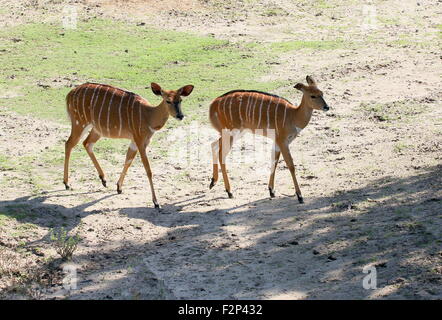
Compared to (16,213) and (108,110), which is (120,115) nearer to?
(108,110)

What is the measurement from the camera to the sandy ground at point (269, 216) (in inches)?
302

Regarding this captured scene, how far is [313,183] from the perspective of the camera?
10.4m

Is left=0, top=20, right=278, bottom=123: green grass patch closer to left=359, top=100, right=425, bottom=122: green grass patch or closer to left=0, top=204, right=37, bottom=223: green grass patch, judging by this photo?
left=359, top=100, right=425, bottom=122: green grass patch

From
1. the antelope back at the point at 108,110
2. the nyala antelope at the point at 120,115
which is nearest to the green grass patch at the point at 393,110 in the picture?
the nyala antelope at the point at 120,115

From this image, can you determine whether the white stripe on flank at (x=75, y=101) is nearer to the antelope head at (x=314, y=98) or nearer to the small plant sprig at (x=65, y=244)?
the small plant sprig at (x=65, y=244)

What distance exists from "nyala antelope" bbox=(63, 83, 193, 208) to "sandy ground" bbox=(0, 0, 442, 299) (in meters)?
0.52

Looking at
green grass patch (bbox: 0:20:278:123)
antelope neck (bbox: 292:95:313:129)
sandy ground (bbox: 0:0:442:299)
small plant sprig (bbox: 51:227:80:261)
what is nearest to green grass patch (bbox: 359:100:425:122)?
sandy ground (bbox: 0:0:442:299)

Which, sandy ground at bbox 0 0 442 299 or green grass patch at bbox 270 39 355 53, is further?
green grass patch at bbox 270 39 355 53

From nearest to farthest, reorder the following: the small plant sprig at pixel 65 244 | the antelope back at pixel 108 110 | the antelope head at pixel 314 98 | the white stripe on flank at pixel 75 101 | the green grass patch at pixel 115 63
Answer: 1. the small plant sprig at pixel 65 244
2. the antelope head at pixel 314 98
3. the antelope back at pixel 108 110
4. the white stripe on flank at pixel 75 101
5. the green grass patch at pixel 115 63

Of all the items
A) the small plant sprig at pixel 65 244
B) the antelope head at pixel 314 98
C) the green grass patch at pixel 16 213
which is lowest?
the green grass patch at pixel 16 213

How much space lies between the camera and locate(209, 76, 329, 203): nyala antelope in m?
10.0

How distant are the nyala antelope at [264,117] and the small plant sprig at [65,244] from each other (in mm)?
2299

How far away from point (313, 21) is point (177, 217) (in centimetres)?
956
